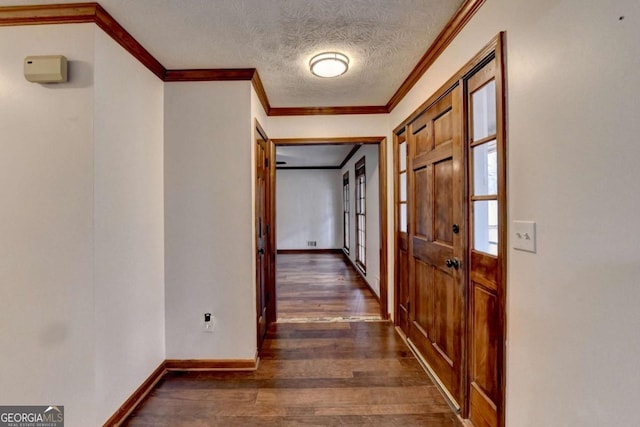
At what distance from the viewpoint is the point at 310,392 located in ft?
6.63

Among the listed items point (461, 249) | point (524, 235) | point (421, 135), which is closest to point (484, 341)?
point (461, 249)

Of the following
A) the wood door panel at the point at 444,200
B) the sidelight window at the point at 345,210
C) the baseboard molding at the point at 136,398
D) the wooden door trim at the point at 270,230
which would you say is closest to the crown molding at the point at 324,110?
the wooden door trim at the point at 270,230

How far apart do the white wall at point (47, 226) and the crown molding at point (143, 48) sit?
5 cm

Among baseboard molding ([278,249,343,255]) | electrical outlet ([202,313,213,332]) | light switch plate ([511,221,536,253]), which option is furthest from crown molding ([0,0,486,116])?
baseboard molding ([278,249,343,255])

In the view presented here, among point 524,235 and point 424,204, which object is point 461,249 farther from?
point 424,204

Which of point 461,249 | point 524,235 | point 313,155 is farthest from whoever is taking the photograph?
point 313,155

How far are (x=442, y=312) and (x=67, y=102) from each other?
8.58 ft

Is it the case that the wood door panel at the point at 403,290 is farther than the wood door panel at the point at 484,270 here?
Yes

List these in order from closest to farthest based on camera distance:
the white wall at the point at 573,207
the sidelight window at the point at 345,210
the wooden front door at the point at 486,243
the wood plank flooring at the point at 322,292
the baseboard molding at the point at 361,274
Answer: the white wall at the point at 573,207 < the wooden front door at the point at 486,243 < the wood plank flooring at the point at 322,292 < the baseboard molding at the point at 361,274 < the sidelight window at the point at 345,210

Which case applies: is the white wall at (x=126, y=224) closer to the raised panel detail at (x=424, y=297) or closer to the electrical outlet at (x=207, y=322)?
the electrical outlet at (x=207, y=322)

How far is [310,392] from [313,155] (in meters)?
4.78

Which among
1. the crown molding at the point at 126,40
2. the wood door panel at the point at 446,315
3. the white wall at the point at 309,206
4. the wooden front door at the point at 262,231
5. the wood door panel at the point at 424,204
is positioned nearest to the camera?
the crown molding at the point at 126,40

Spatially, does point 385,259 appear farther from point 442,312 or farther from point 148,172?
point 148,172

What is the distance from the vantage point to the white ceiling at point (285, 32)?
158 cm
